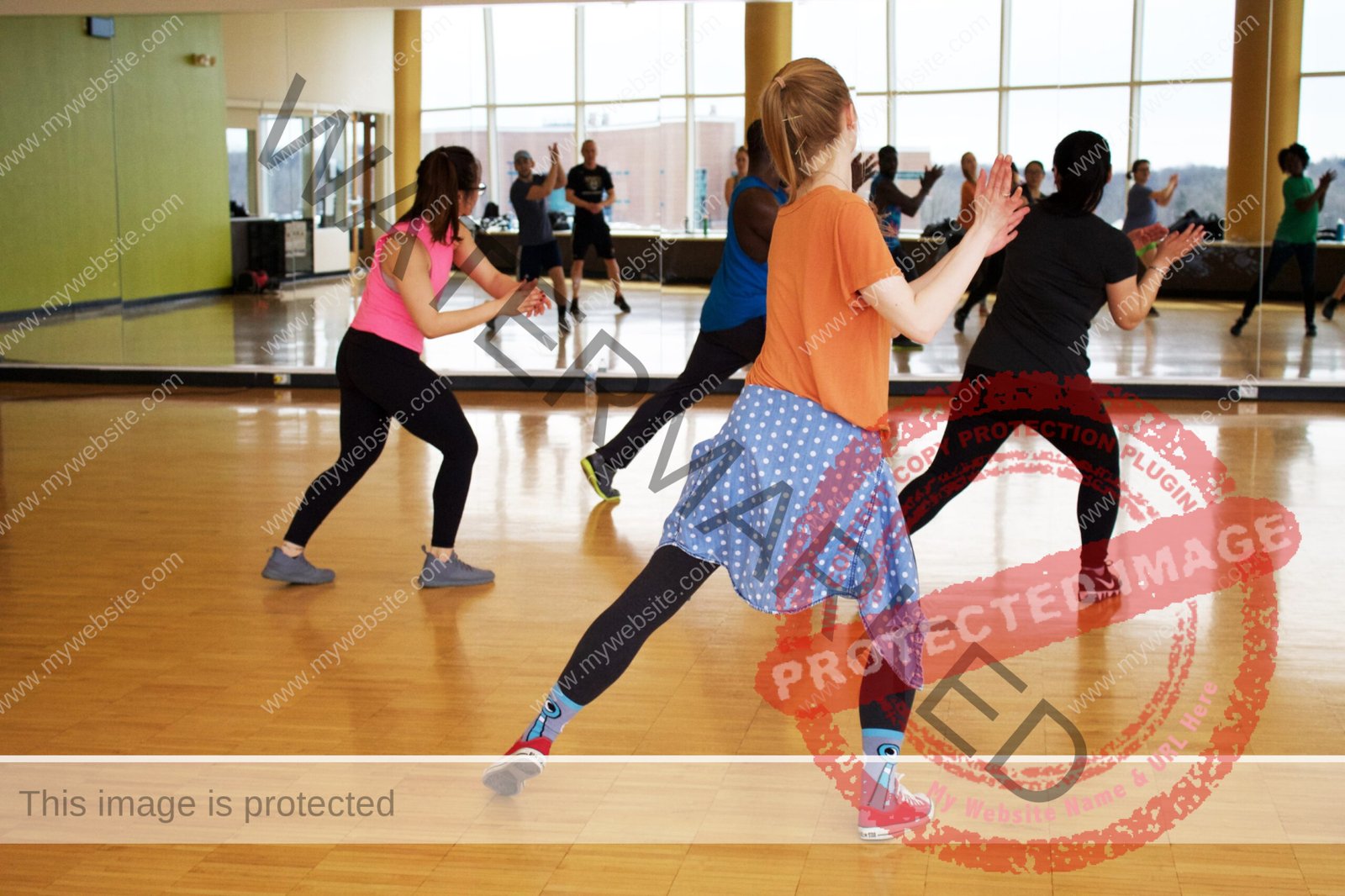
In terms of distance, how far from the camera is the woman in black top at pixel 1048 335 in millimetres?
3877

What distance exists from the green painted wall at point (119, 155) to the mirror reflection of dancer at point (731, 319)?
492cm

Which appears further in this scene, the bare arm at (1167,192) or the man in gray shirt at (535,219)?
the man in gray shirt at (535,219)

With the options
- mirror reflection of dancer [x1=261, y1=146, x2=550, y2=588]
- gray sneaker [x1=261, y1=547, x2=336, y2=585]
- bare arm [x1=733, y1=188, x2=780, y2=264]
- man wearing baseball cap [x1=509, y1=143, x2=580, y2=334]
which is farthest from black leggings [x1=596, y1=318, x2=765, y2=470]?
man wearing baseball cap [x1=509, y1=143, x2=580, y2=334]

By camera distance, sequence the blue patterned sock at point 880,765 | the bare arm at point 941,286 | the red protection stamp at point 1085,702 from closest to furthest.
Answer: the bare arm at point 941,286 → the blue patterned sock at point 880,765 → the red protection stamp at point 1085,702

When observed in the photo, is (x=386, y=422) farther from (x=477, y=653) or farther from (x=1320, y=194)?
(x=1320, y=194)

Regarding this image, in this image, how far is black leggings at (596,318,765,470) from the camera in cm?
513

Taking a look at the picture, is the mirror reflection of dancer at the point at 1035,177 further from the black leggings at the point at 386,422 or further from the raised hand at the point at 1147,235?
the black leggings at the point at 386,422

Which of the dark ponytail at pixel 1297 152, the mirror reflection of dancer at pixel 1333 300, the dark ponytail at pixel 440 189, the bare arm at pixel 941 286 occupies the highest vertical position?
the dark ponytail at pixel 1297 152

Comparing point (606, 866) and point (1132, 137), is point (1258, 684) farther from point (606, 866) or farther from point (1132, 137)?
point (1132, 137)

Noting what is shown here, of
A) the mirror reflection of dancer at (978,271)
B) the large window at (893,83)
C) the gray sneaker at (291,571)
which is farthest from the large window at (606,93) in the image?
the gray sneaker at (291,571)

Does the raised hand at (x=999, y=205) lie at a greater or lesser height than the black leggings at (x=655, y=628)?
greater

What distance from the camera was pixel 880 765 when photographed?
8.47 ft

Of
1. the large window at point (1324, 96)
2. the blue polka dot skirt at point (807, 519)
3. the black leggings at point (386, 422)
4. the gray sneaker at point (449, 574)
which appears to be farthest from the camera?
the large window at point (1324, 96)

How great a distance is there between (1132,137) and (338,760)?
6759mm
